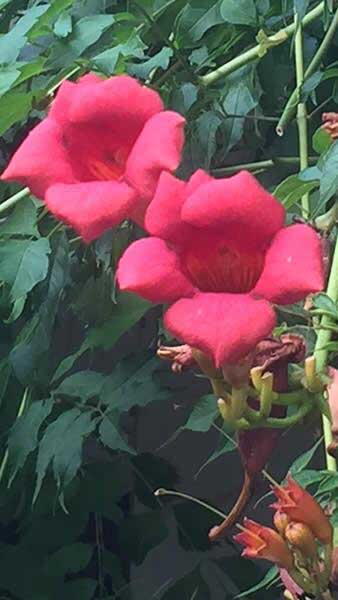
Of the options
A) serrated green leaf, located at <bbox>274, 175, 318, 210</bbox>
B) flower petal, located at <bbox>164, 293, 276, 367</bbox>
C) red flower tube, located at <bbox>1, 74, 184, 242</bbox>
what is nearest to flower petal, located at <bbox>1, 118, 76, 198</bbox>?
red flower tube, located at <bbox>1, 74, 184, 242</bbox>

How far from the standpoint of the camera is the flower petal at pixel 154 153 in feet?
2.08

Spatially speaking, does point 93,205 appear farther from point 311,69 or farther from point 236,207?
point 311,69

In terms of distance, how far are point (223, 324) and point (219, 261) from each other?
0.08 meters

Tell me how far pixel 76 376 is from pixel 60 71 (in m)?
0.32

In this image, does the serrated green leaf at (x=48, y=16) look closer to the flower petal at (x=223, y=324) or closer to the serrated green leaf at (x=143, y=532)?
the flower petal at (x=223, y=324)

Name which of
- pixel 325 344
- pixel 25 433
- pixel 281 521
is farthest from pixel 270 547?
pixel 25 433

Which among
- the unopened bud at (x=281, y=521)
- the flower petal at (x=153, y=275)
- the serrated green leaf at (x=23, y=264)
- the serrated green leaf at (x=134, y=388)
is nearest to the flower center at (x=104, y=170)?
the flower petal at (x=153, y=275)

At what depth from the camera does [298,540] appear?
65 centimetres

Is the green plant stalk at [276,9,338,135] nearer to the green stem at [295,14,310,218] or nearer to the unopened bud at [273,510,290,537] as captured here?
the green stem at [295,14,310,218]

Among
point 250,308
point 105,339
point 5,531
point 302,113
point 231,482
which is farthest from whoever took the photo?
point 231,482

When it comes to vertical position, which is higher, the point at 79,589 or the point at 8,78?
the point at 8,78

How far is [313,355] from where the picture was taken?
76 cm

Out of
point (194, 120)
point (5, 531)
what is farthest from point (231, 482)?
point (194, 120)

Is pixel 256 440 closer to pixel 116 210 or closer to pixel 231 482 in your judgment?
pixel 116 210
